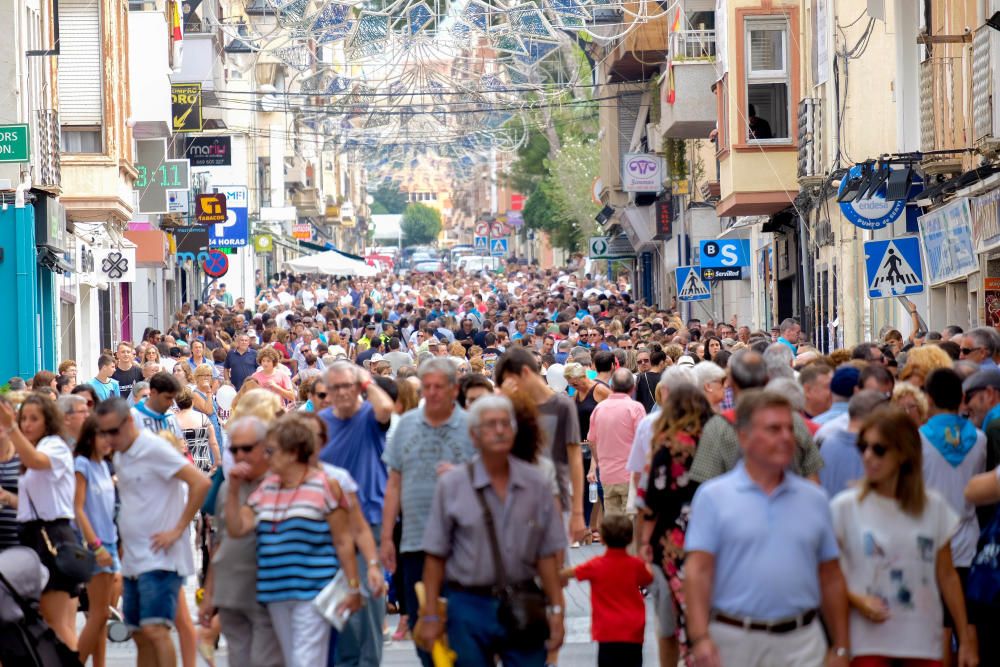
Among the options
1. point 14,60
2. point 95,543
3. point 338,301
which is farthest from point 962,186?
point 338,301

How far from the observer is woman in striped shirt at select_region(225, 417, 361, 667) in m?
7.77

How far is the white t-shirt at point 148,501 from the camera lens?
9.09 meters

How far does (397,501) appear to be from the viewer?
343 inches

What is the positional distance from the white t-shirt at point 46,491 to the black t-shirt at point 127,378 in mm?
10579

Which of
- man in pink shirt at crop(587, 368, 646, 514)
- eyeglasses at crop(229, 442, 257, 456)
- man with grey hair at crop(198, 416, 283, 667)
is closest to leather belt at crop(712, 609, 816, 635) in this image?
man with grey hair at crop(198, 416, 283, 667)

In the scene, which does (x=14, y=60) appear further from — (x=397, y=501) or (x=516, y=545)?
(x=516, y=545)

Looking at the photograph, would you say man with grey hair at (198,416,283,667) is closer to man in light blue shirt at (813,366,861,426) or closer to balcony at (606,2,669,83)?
man in light blue shirt at (813,366,861,426)

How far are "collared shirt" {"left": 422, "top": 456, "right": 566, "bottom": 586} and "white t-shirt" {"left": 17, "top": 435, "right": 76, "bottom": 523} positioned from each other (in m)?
2.79

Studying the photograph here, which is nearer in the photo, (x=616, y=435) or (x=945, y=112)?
(x=616, y=435)

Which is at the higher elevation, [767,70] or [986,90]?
[767,70]

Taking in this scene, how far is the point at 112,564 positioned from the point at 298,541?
6.87ft

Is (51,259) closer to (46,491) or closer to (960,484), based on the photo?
(46,491)

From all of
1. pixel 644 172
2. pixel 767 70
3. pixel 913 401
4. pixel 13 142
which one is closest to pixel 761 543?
pixel 913 401

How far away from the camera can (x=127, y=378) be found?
19984mm
